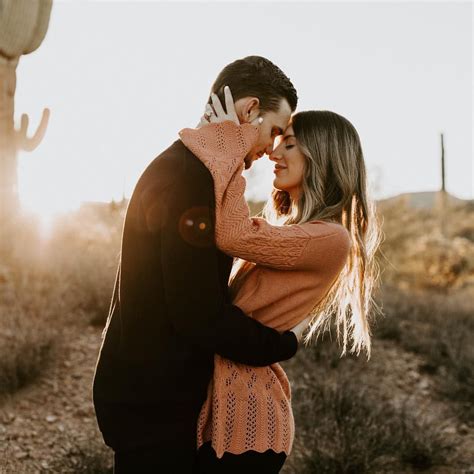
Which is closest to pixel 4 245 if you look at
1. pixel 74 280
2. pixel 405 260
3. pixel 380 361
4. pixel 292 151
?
pixel 74 280

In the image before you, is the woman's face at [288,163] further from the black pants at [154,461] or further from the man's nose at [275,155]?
the black pants at [154,461]

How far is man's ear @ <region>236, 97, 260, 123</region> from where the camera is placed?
209cm

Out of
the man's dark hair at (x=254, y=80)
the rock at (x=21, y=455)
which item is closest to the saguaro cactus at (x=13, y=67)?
the rock at (x=21, y=455)

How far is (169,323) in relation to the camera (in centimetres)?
185

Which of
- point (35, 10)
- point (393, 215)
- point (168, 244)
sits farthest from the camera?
point (393, 215)

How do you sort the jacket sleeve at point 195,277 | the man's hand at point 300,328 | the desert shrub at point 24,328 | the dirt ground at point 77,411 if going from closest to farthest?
the jacket sleeve at point 195,277, the man's hand at point 300,328, the dirt ground at point 77,411, the desert shrub at point 24,328

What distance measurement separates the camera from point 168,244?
5.66 feet

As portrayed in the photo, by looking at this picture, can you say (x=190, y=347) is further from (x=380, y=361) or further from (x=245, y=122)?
(x=380, y=361)

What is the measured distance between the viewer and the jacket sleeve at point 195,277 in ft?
5.65

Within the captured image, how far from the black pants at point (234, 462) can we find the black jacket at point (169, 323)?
0.07 metres

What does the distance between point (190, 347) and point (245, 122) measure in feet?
2.55

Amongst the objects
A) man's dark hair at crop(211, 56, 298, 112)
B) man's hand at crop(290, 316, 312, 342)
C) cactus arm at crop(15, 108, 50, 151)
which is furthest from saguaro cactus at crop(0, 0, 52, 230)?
man's hand at crop(290, 316, 312, 342)

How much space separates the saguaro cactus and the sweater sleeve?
4615 mm

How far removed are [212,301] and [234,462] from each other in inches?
22.7
